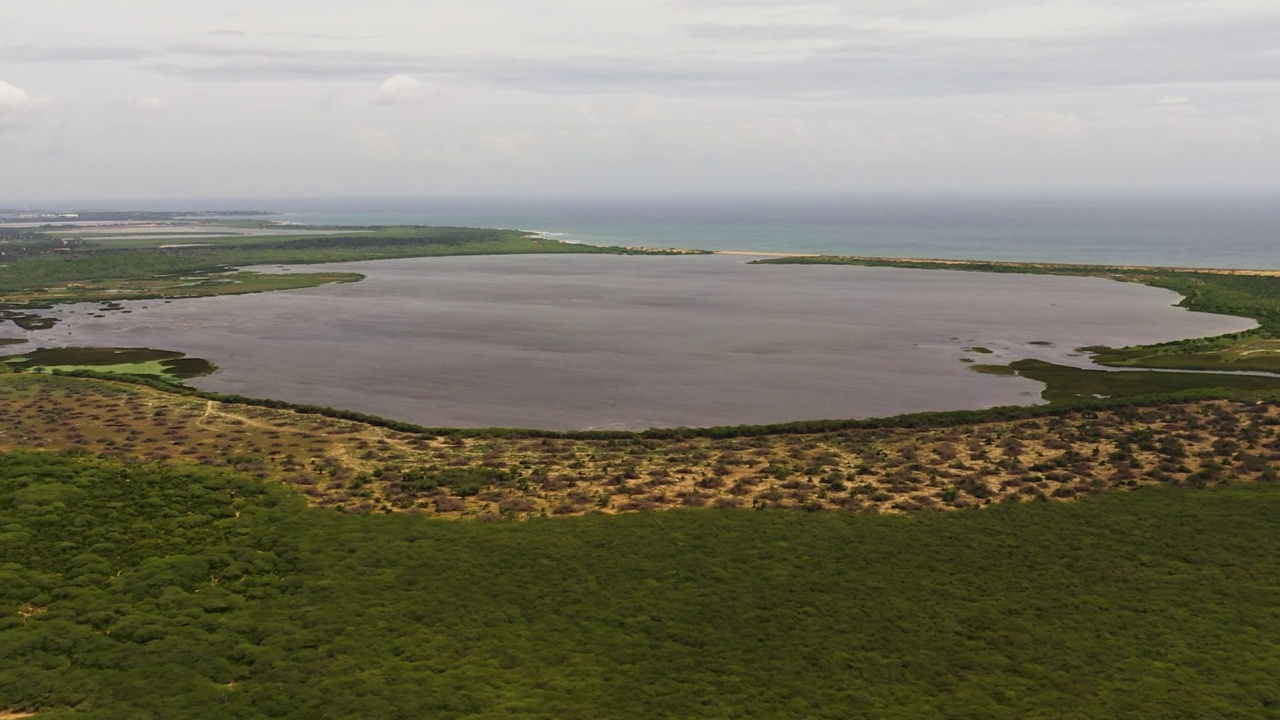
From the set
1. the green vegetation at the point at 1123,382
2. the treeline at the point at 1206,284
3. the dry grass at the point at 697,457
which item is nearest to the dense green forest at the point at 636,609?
the dry grass at the point at 697,457

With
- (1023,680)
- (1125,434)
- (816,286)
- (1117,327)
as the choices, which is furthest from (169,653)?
(816,286)

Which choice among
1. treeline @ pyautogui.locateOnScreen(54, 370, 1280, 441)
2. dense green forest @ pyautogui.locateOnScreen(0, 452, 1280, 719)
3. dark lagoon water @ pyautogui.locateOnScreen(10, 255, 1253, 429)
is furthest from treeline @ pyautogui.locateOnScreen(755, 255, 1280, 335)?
dense green forest @ pyautogui.locateOnScreen(0, 452, 1280, 719)

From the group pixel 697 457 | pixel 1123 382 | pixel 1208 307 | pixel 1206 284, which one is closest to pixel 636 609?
pixel 697 457

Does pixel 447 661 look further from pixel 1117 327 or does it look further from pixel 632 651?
pixel 1117 327

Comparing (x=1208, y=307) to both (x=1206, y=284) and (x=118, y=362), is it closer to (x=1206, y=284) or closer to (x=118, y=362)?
(x=1206, y=284)

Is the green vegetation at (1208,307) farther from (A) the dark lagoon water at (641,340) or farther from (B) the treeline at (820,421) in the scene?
(B) the treeline at (820,421)

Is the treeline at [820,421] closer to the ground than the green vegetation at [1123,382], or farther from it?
closer to the ground

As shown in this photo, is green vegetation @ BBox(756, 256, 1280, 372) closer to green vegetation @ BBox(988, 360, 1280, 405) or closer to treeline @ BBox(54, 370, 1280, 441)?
green vegetation @ BBox(988, 360, 1280, 405)
